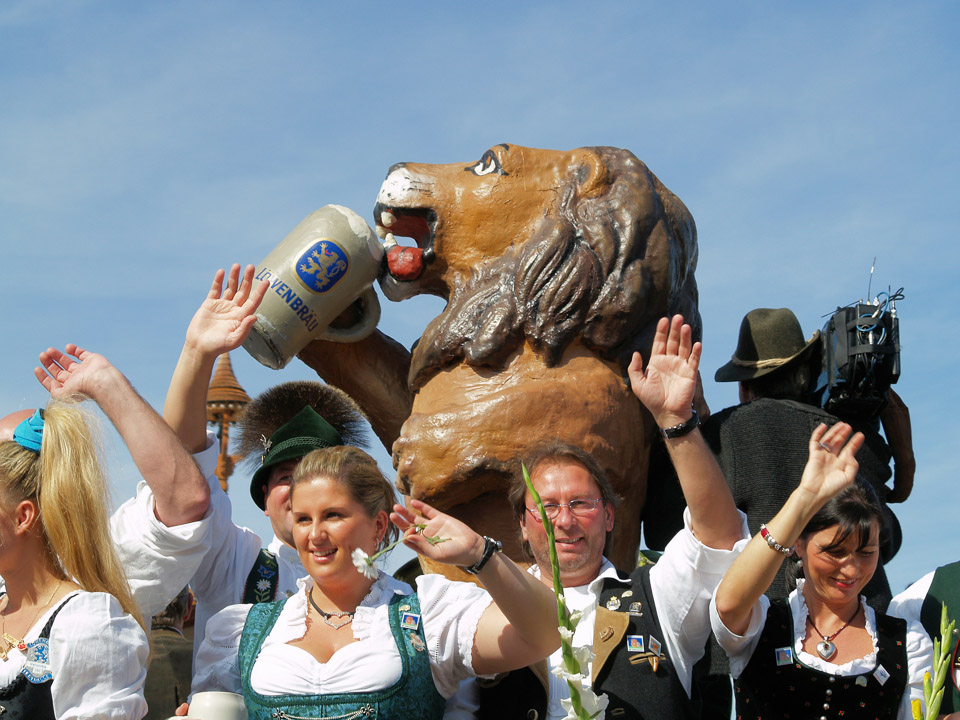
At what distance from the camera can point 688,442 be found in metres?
2.76

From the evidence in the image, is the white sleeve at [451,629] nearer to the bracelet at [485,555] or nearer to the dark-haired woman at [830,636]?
the bracelet at [485,555]

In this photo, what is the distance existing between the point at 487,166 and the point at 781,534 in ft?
7.78

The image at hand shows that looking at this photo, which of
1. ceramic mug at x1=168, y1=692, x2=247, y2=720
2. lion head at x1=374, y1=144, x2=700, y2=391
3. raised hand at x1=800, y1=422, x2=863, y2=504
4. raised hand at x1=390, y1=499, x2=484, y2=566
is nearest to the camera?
raised hand at x1=390, y1=499, x2=484, y2=566

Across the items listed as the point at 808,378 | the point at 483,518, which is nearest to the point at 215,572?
the point at 483,518

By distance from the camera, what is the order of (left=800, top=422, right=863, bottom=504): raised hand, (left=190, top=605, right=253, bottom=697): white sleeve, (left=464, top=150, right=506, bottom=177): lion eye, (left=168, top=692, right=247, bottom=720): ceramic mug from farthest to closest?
1. (left=464, top=150, right=506, bottom=177): lion eye
2. (left=190, top=605, right=253, bottom=697): white sleeve
3. (left=800, top=422, right=863, bottom=504): raised hand
4. (left=168, top=692, right=247, bottom=720): ceramic mug

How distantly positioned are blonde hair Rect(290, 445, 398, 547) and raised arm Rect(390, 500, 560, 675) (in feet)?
1.20

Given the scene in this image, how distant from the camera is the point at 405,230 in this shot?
4.56m

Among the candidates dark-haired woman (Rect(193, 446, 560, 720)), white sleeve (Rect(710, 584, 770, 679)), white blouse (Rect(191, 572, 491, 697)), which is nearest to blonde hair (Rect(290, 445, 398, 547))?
dark-haired woman (Rect(193, 446, 560, 720))

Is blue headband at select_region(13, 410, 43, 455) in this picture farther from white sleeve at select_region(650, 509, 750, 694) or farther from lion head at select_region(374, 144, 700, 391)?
lion head at select_region(374, 144, 700, 391)

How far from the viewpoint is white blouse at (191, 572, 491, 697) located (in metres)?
2.54

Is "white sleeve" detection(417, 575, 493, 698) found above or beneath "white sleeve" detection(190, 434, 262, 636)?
beneath

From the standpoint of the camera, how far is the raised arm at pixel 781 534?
2.50 meters

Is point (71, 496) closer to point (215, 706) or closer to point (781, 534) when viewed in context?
point (215, 706)

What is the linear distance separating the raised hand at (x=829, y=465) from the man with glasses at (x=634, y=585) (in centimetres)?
21
